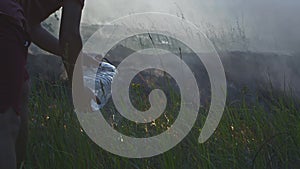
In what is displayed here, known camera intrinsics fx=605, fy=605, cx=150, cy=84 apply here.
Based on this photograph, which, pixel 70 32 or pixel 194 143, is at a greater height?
pixel 70 32

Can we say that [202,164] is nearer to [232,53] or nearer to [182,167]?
[182,167]

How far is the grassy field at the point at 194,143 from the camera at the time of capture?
2.45 metres

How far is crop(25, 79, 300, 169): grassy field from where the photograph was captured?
245cm

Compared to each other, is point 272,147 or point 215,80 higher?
point 215,80

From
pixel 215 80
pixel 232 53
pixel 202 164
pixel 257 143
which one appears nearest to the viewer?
pixel 202 164

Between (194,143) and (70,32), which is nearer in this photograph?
(70,32)

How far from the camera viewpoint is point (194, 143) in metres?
2.62

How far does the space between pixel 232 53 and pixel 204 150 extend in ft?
15.0

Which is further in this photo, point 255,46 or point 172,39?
point 255,46

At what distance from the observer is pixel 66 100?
2.91 meters

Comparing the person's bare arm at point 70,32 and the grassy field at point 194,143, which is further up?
the person's bare arm at point 70,32

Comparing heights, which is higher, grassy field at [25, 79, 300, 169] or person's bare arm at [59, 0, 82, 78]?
person's bare arm at [59, 0, 82, 78]

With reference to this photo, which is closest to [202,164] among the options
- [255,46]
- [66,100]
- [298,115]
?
[298,115]

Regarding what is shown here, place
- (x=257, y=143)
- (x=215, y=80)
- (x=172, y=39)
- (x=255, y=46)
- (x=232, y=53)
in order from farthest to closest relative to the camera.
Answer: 1. (x=255, y=46)
2. (x=232, y=53)
3. (x=172, y=39)
4. (x=215, y=80)
5. (x=257, y=143)
